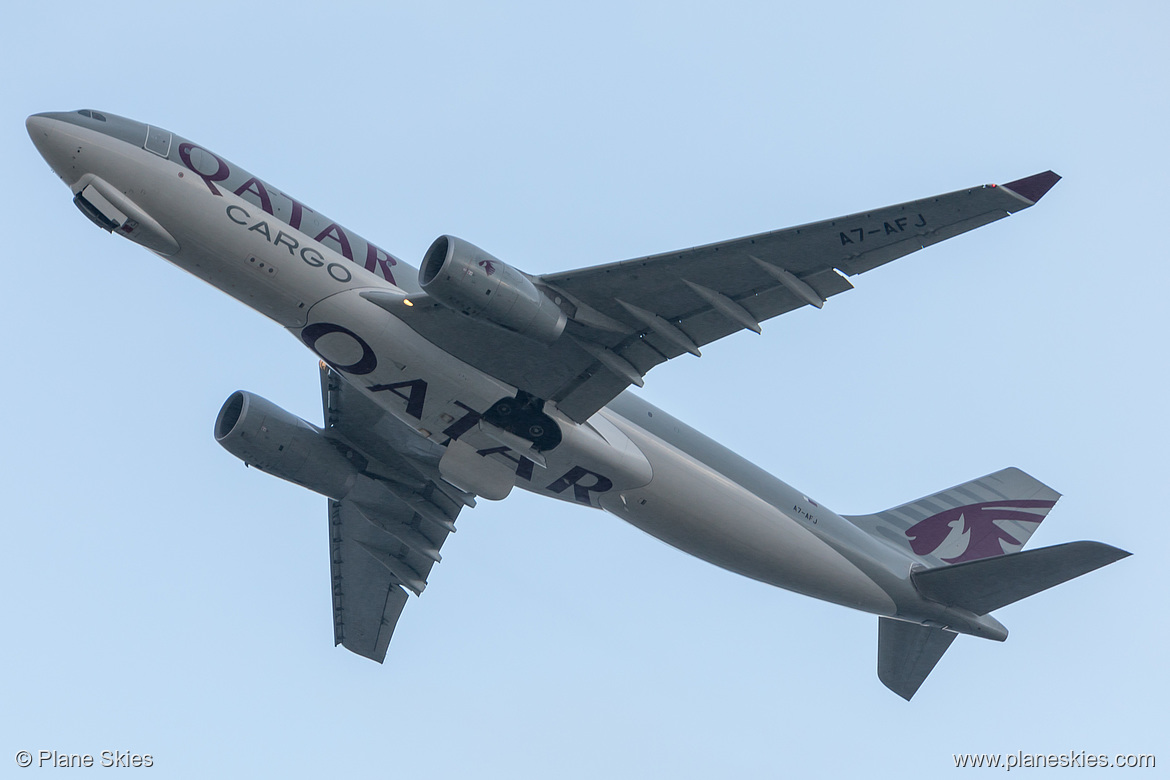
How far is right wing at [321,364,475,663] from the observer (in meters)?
30.7

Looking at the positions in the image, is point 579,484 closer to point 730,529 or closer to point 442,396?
point 730,529

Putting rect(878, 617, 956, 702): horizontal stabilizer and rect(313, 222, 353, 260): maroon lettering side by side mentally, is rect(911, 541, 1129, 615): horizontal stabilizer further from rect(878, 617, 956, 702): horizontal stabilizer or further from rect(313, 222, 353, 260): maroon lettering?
rect(313, 222, 353, 260): maroon lettering

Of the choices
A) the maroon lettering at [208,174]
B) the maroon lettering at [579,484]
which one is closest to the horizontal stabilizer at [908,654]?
the maroon lettering at [579,484]

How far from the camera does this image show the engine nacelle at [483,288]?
23203 millimetres

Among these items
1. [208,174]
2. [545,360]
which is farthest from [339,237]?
[545,360]

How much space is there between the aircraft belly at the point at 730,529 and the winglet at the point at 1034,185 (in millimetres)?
9716

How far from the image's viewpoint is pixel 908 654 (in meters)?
31.6

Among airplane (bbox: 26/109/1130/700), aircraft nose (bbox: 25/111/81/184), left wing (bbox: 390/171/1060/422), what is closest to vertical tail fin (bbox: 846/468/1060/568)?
airplane (bbox: 26/109/1130/700)

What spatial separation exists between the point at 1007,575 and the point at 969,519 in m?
5.01

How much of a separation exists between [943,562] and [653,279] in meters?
12.8

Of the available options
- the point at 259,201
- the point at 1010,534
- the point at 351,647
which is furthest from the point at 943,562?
the point at 259,201

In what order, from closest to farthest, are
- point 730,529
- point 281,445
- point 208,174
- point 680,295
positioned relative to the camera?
point 680,295, point 208,174, point 730,529, point 281,445

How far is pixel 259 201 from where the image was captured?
82.5ft

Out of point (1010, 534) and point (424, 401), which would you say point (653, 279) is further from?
point (1010, 534)
